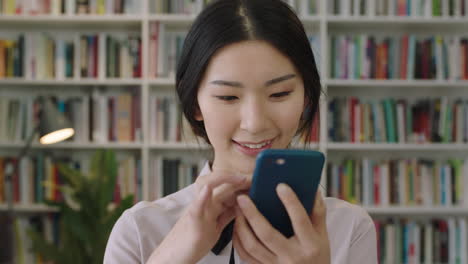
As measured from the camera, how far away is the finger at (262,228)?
0.66 metres

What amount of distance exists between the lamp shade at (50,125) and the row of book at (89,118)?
441 mm

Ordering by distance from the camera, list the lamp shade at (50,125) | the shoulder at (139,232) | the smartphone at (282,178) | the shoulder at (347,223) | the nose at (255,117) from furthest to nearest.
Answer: the lamp shade at (50,125), the shoulder at (347,223), the shoulder at (139,232), the nose at (255,117), the smartphone at (282,178)

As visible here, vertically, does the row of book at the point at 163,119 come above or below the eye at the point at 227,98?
below

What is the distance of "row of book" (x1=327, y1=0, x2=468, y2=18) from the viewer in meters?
2.79

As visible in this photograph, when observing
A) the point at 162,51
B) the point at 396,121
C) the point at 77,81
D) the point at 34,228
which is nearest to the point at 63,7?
the point at 77,81

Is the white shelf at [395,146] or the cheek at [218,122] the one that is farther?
the white shelf at [395,146]

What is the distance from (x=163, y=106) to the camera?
9.27 ft

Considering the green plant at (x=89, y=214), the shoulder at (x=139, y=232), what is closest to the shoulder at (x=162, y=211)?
the shoulder at (x=139, y=232)

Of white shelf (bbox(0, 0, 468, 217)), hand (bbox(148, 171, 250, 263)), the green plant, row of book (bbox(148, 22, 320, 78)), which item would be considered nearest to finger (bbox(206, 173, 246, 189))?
hand (bbox(148, 171, 250, 263))

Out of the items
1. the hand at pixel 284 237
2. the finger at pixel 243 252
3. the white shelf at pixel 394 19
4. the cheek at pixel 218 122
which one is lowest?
the finger at pixel 243 252

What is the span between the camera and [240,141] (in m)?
0.81

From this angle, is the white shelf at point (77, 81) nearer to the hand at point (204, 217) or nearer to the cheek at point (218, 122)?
the cheek at point (218, 122)

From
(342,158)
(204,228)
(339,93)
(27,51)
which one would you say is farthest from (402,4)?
(204,228)

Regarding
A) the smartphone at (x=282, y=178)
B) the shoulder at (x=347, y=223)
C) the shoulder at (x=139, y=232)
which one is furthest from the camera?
the shoulder at (x=347, y=223)
